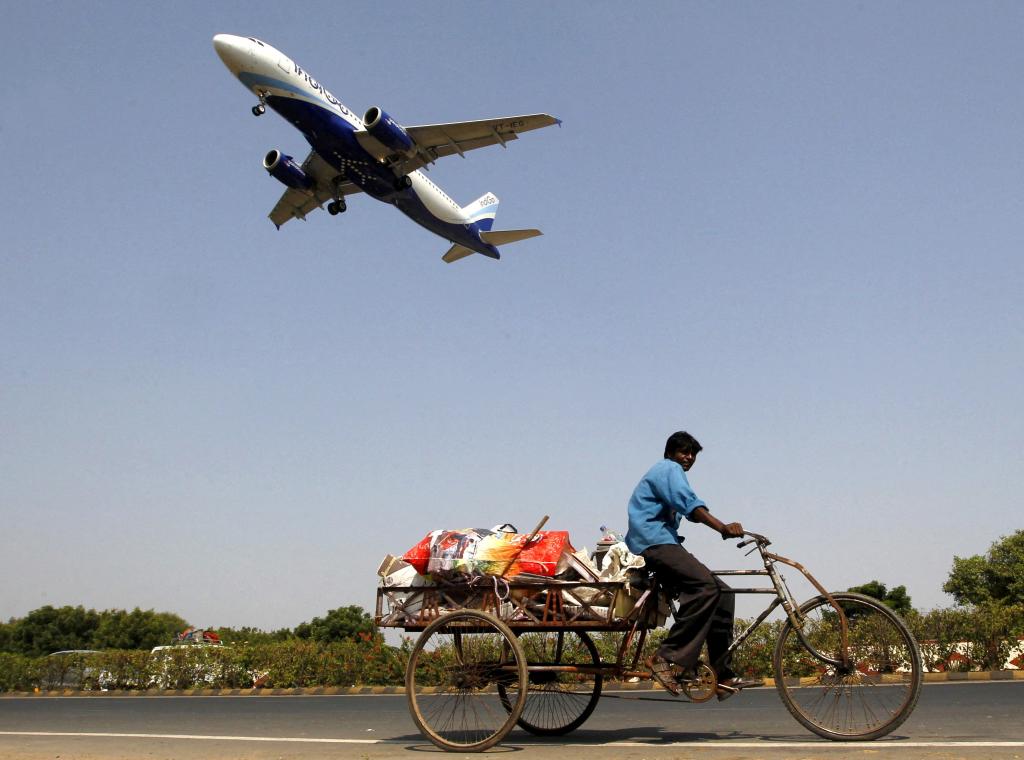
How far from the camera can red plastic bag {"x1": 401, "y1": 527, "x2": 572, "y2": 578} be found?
656 centimetres

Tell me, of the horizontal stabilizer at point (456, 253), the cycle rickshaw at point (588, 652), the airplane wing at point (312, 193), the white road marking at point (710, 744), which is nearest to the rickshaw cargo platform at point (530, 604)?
the cycle rickshaw at point (588, 652)

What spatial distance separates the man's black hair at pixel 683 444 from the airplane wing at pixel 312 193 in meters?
28.8

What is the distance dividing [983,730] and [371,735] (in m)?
4.52

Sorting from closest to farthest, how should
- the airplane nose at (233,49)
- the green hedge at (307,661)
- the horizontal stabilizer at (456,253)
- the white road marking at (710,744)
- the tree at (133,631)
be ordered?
the white road marking at (710,744)
the green hedge at (307,661)
the airplane nose at (233,49)
the horizontal stabilizer at (456,253)
the tree at (133,631)

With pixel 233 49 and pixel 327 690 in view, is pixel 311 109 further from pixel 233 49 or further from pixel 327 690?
pixel 327 690

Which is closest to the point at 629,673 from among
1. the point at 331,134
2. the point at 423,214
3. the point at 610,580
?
the point at 610,580

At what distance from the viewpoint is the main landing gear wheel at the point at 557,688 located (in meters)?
7.09

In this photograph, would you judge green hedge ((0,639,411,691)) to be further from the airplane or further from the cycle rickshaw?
the airplane

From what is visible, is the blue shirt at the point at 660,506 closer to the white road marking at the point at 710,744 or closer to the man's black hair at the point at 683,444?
the man's black hair at the point at 683,444

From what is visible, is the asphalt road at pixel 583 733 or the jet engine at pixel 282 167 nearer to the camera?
the asphalt road at pixel 583 733

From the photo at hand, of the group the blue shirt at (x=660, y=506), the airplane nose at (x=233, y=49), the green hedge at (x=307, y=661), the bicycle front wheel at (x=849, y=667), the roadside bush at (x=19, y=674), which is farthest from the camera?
the airplane nose at (x=233, y=49)

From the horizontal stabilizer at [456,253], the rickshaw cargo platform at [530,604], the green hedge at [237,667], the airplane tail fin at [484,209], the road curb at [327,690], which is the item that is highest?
the airplane tail fin at [484,209]

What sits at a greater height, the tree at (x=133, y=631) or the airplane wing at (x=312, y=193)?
the airplane wing at (x=312, y=193)

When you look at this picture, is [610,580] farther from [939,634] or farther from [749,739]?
[939,634]
